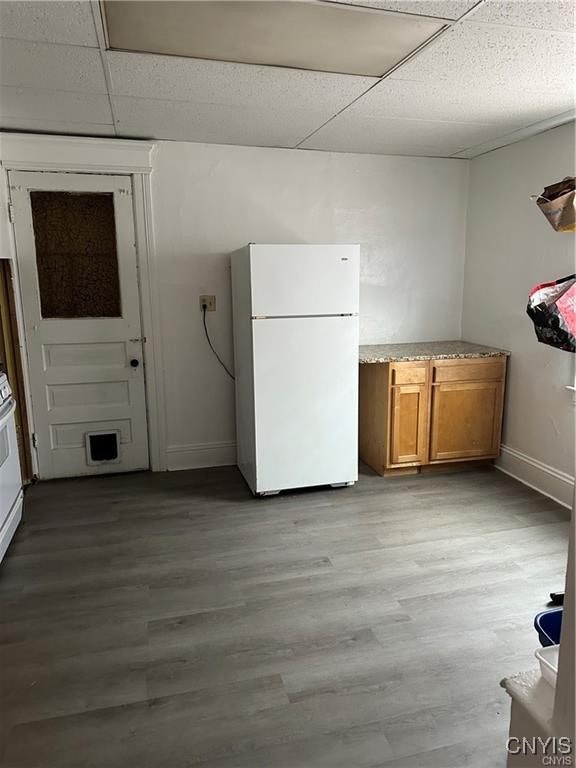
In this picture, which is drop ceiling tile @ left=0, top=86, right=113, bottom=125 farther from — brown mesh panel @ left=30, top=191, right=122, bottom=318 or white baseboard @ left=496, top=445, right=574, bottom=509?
white baseboard @ left=496, top=445, right=574, bottom=509

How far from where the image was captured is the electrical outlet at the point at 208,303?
376 cm

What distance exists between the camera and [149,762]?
1.57 meters

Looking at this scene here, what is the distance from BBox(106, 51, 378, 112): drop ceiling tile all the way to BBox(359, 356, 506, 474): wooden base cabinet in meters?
1.71

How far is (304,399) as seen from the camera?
3.35m

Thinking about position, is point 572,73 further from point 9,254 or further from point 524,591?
point 9,254

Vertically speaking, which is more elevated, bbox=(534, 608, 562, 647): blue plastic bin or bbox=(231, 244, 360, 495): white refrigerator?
bbox=(231, 244, 360, 495): white refrigerator

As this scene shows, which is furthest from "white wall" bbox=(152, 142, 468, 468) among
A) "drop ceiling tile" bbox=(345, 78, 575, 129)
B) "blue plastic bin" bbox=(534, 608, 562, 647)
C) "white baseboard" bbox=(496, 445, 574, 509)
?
"blue plastic bin" bbox=(534, 608, 562, 647)

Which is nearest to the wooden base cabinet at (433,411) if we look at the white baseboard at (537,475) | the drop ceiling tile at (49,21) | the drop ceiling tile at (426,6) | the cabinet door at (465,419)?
the cabinet door at (465,419)

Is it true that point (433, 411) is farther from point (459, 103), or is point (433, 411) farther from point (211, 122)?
point (211, 122)

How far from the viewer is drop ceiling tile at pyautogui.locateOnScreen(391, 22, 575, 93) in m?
1.96

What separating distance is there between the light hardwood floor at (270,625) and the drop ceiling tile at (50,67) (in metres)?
2.29

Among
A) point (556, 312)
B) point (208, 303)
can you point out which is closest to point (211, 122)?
point (208, 303)

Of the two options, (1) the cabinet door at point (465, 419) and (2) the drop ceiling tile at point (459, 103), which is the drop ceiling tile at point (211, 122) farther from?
(1) the cabinet door at point (465, 419)

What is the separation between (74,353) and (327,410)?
5.82ft
